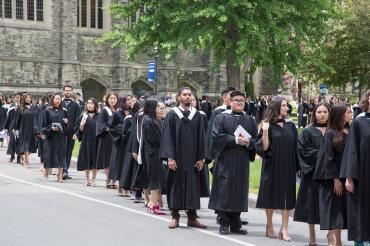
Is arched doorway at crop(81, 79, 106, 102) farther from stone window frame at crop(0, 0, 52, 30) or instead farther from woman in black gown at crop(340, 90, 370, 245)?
woman in black gown at crop(340, 90, 370, 245)

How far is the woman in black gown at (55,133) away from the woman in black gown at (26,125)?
12.7ft

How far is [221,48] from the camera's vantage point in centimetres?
2870

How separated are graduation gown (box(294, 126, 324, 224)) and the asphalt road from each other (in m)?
0.55

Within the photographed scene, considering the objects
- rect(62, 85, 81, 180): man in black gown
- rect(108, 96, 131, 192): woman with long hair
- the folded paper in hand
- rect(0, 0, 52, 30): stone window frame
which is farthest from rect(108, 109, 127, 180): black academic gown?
rect(0, 0, 52, 30): stone window frame

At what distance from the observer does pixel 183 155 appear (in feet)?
32.4

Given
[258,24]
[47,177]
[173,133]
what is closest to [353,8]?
[258,24]

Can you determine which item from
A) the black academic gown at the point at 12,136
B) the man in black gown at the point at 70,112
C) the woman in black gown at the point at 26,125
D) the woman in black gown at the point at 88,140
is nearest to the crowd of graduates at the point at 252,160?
the woman in black gown at the point at 88,140

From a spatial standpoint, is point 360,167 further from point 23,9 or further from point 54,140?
point 23,9

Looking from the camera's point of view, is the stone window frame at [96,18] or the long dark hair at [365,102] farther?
the stone window frame at [96,18]

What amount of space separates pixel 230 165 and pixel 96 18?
33123mm

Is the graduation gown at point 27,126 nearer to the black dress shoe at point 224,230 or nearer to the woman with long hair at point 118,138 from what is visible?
the woman with long hair at point 118,138

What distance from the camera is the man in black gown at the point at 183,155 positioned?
9789 millimetres

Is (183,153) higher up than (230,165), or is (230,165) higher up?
(183,153)

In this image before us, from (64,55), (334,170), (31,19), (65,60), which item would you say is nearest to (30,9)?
(31,19)
